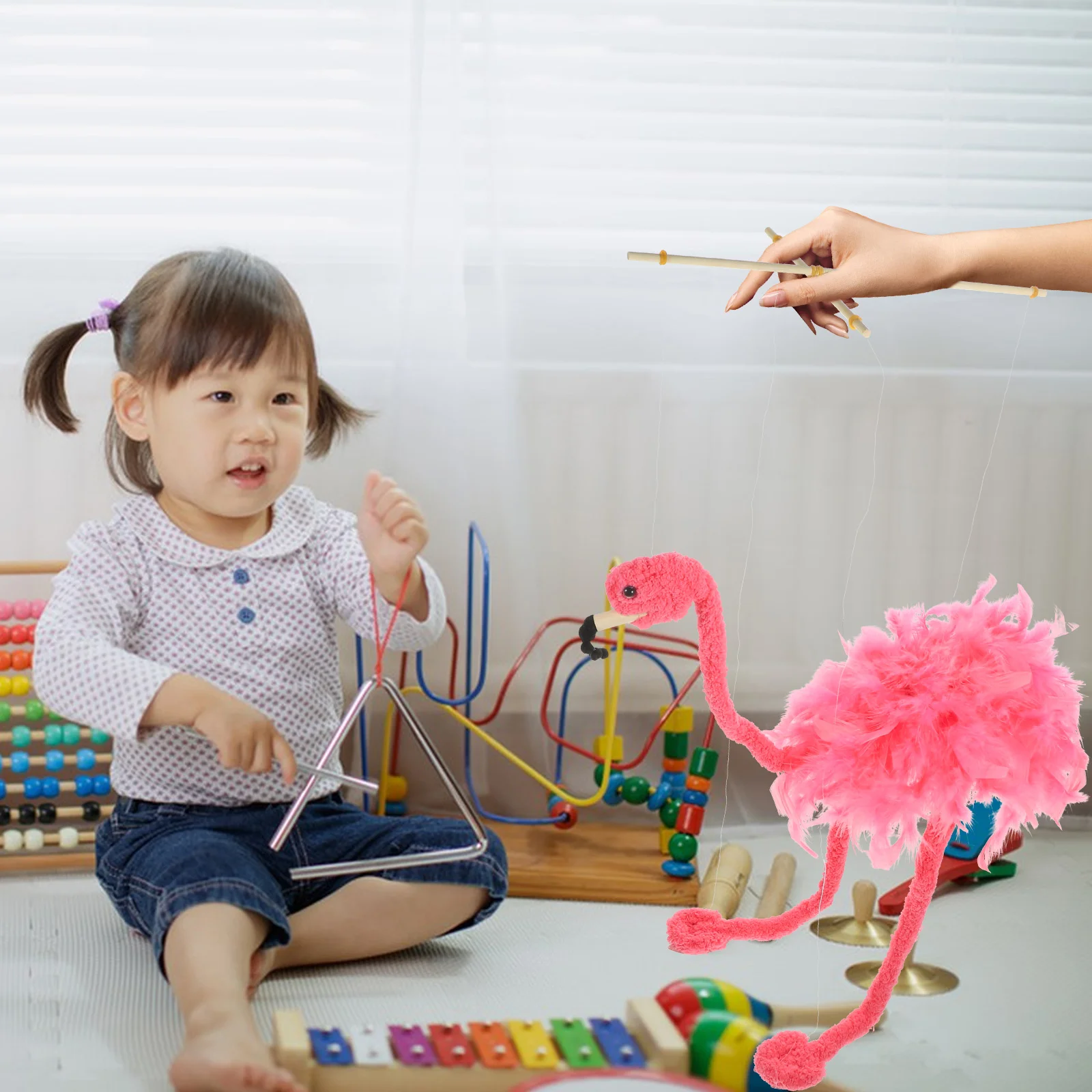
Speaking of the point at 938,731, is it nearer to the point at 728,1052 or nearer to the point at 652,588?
the point at 652,588

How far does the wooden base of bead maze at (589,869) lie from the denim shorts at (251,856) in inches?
4.9

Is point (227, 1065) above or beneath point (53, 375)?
beneath

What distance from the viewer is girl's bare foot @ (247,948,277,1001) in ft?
3.72

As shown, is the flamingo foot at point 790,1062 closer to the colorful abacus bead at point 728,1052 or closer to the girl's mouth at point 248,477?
the colorful abacus bead at point 728,1052

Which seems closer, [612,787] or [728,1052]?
[728,1052]

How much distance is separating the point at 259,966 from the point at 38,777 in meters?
0.60

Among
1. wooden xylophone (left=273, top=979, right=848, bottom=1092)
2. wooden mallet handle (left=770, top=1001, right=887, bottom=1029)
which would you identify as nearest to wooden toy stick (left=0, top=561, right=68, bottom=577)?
wooden xylophone (left=273, top=979, right=848, bottom=1092)

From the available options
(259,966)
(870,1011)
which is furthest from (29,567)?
(870,1011)

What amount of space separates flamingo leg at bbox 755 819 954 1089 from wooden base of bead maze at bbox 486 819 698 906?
1.97 feet

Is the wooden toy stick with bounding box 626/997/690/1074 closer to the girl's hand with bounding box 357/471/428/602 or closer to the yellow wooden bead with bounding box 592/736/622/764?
the girl's hand with bounding box 357/471/428/602

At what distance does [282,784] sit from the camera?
133 cm

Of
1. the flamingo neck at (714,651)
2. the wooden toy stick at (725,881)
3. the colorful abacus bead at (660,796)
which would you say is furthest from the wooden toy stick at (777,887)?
the flamingo neck at (714,651)

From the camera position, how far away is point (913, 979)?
1173mm

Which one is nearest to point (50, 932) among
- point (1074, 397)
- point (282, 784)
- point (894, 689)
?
point (282, 784)
